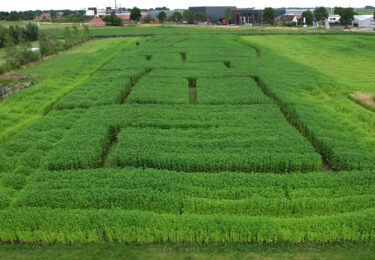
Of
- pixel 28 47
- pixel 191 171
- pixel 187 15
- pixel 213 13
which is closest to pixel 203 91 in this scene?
pixel 191 171

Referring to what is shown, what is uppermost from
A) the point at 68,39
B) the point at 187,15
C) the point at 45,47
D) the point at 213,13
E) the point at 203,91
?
the point at 213,13

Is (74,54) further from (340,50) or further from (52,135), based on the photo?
(340,50)

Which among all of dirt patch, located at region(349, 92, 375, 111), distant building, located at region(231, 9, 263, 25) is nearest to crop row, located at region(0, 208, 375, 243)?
dirt patch, located at region(349, 92, 375, 111)

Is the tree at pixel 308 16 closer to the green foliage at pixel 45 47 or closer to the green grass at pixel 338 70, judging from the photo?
the green grass at pixel 338 70

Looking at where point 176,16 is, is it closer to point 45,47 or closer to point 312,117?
point 45,47

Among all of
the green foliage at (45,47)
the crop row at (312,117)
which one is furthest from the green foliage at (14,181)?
the green foliage at (45,47)

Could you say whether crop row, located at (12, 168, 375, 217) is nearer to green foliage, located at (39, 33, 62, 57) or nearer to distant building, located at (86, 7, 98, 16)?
green foliage, located at (39, 33, 62, 57)

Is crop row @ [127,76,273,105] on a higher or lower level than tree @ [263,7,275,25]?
lower
